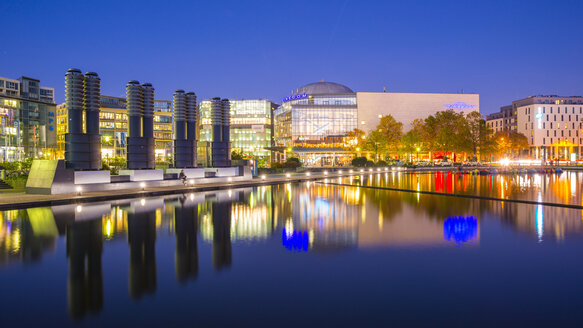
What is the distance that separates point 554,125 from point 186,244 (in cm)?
17121

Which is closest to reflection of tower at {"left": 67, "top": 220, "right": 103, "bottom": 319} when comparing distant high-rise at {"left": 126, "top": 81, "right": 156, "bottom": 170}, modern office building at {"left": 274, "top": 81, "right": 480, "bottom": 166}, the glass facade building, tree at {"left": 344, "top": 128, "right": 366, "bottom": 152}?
distant high-rise at {"left": 126, "top": 81, "right": 156, "bottom": 170}

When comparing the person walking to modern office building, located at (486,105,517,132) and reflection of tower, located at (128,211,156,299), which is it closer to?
reflection of tower, located at (128,211,156,299)

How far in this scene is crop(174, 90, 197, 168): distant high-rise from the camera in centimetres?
3612

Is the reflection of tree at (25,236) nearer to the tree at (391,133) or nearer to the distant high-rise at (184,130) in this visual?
the distant high-rise at (184,130)

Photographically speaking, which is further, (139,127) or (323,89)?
(323,89)

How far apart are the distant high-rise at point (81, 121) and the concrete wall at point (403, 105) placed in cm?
9883

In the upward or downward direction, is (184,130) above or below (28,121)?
below

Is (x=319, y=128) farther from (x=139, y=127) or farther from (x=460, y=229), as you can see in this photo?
(x=460, y=229)

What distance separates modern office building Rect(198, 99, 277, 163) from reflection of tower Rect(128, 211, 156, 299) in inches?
5231

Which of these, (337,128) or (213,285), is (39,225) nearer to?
(213,285)

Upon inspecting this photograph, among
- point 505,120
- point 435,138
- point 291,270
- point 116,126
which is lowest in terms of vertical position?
point 291,270

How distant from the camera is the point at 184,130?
3681 centimetres

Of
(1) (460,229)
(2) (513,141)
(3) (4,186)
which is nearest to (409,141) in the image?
(2) (513,141)

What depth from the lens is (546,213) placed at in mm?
18391
